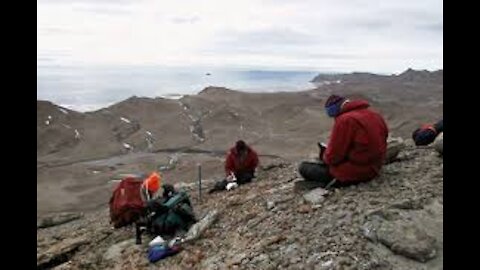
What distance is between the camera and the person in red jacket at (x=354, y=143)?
7.09 metres

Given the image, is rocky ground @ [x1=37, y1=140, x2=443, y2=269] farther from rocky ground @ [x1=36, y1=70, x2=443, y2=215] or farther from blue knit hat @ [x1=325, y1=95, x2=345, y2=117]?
rocky ground @ [x1=36, y1=70, x2=443, y2=215]

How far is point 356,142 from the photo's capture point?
7133 mm

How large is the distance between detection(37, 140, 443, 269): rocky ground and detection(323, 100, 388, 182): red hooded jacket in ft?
0.92

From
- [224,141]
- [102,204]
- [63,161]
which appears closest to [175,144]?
[224,141]

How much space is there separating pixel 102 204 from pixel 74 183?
759 cm

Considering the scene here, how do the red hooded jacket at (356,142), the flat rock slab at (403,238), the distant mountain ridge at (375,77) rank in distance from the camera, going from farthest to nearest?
1. the distant mountain ridge at (375,77)
2. the red hooded jacket at (356,142)
3. the flat rock slab at (403,238)

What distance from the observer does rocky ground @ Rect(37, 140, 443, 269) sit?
6008 millimetres

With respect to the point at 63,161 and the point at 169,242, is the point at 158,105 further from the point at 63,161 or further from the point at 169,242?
the point at 169,242

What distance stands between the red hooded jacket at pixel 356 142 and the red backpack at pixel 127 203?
3276 millimetres

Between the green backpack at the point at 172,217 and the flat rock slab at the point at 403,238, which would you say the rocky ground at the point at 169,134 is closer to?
the green backpack at the point at 172,217

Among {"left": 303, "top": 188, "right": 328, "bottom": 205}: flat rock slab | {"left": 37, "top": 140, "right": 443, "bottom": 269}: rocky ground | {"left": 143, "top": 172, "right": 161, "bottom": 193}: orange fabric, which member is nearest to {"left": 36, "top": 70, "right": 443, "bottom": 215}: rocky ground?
{"left": 37, "top": 140, "right": 443, "bottom": 269}: rocky ground

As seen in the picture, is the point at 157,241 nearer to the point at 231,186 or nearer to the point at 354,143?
the point at 354,143

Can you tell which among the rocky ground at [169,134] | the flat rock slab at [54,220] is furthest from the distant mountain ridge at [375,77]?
the flat rock slab at [54,220]

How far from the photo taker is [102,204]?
91.2 ft
